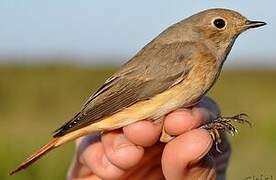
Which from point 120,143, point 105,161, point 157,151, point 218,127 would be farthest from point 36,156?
point 218,127

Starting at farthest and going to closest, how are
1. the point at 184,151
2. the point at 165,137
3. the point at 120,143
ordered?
the point at 165,137, the point at 120,143, the point at 184,151

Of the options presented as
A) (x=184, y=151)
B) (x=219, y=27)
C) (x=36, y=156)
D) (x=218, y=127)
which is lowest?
(x=218, y=127)

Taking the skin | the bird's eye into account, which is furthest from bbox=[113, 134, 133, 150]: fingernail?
the bird's eye

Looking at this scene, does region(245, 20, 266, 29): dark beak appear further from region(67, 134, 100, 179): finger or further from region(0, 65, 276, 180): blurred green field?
region(0, 65, 276, 180): blurred green field

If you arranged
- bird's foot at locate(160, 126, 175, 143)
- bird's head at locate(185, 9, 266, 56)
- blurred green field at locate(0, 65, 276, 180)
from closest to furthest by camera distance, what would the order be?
bird's foot at locate(160, 126, 175, 143) → bird's head at locate(185, 9, 266, 56) → blurred green field at locate(0, 65, 276, 180)

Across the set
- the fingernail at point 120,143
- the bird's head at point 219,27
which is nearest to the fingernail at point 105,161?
the fingernail at point 120,143

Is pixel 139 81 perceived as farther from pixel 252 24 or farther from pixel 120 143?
pixel 252 24

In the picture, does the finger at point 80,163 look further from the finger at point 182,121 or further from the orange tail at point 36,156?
the finger at point 182,121
